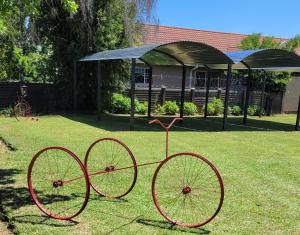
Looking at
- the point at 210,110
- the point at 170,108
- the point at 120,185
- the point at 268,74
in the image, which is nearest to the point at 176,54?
the point at 170,108

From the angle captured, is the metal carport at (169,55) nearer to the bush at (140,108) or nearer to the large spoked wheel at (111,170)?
the bush at (140,108)

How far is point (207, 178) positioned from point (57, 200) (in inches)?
111

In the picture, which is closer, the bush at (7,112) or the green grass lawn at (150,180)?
the green grass lawn at (150,180)

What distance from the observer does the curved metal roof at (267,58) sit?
1455cm

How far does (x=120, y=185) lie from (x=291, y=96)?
20368 mm

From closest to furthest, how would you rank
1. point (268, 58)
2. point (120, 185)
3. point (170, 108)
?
1. point (120, 185)
2. point (268, 58)
3. point (170, 108)

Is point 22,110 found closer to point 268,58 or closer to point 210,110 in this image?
point 210,110

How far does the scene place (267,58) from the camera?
16.1m

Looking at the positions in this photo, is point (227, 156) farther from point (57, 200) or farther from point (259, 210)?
point (57, 200)

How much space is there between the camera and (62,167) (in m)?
7.52

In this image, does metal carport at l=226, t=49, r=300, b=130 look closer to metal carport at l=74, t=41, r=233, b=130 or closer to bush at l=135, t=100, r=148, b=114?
metal carport at l=74, t=41, r=233, b=130

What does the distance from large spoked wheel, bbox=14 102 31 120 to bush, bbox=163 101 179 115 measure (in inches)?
277

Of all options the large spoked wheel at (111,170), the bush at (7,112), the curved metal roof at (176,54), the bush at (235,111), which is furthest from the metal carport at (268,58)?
the bush at (7,112)

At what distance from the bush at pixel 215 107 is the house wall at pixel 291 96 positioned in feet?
15.5
